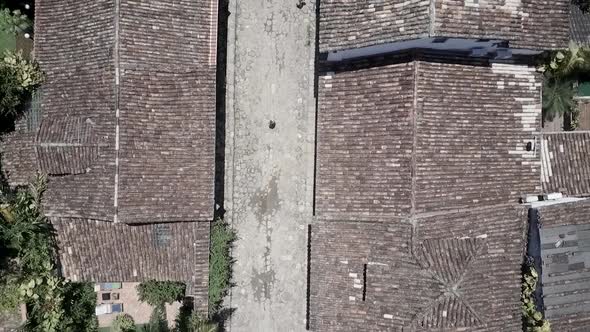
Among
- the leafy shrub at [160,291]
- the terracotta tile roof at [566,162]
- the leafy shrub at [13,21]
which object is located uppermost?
the leafy shrub at [13,21]

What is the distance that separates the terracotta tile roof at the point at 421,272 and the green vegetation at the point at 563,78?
4231mm

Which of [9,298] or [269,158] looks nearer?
[9,298]

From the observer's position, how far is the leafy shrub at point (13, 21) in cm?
1916

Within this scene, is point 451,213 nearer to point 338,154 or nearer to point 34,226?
point 338,154

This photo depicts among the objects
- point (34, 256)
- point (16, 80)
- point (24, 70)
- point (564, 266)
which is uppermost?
point (24, 70)

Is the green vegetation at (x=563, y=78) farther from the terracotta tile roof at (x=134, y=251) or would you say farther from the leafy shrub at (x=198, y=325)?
the leafy shrub at (x=198, y=325)

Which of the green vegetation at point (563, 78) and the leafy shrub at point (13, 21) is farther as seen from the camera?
the leafy shrub at point (13, 21)

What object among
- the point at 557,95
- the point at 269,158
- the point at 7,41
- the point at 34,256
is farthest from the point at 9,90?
the point at 557,95

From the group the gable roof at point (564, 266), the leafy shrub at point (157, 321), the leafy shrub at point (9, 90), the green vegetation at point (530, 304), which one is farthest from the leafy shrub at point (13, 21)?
the green vegetation at point (530, 304)

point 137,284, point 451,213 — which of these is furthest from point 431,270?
point 137,284

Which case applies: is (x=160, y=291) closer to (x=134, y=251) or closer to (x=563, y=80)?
(x=134, y=251)

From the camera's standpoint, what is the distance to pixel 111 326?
67.7ft

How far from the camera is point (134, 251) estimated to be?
18.6 m

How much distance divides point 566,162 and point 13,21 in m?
20.3
